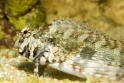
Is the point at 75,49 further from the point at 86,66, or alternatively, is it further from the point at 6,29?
the point at 6,29

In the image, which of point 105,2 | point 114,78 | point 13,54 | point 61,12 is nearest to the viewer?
point 114,78

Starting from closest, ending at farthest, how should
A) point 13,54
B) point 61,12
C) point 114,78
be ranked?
point 114,78, point 13,54, point 61,12

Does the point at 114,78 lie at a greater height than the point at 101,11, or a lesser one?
lesser

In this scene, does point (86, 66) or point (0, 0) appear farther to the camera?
point (0, 0)

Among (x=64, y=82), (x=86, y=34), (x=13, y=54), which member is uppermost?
(x=86, y=34)

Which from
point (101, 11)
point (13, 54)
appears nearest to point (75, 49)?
point (13, 54)

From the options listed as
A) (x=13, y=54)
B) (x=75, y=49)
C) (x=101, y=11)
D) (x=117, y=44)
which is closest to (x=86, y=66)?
(x=75, y=49)

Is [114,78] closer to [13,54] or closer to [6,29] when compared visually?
[13,54]
